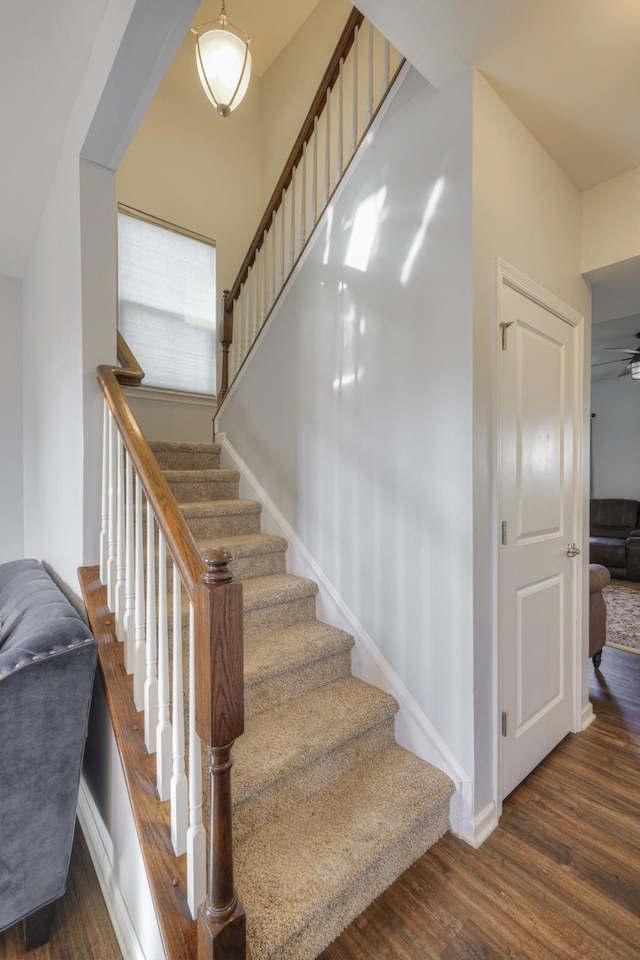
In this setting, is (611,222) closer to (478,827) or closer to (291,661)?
(291,661)

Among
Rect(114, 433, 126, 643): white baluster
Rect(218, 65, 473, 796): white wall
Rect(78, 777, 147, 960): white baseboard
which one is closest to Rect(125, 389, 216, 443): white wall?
Rect(218, 65, 473, 796): white wall

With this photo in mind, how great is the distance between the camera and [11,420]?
3.14m

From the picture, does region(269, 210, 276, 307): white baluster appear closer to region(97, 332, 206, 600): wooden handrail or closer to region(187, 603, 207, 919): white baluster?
region(97, 332, 206, 600): wooden handrail

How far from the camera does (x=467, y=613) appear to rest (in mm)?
1631

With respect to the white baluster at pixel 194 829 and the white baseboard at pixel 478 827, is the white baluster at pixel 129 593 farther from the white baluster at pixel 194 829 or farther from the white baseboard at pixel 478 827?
the white baseboard at pixel 478 827

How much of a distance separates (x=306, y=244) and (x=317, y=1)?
10.3 feet

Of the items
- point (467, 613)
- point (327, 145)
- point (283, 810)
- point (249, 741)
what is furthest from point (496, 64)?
point (283, 810)

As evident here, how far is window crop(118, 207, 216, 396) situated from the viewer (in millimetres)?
3453

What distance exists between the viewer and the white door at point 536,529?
5.90 feet

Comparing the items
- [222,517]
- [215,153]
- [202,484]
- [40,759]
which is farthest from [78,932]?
[215,153]

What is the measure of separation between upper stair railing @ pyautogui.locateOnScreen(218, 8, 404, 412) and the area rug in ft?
11.9

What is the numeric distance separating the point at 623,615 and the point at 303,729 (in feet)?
12.6

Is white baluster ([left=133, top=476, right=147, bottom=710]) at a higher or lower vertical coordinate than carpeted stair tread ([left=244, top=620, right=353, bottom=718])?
higher

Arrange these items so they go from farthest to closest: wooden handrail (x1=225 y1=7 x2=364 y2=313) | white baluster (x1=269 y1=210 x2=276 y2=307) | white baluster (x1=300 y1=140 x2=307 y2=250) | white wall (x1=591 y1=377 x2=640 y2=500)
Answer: white wall (x1=591 y1=377 x2=640 y2=500)
white baluster (x1=269 y1=210 x2=276 y2=307)
white baluster (x1=300 y1=140 x2=307 y2=250)
wooden handrail (x1=225 y1=7 x2=364 y2=313)
